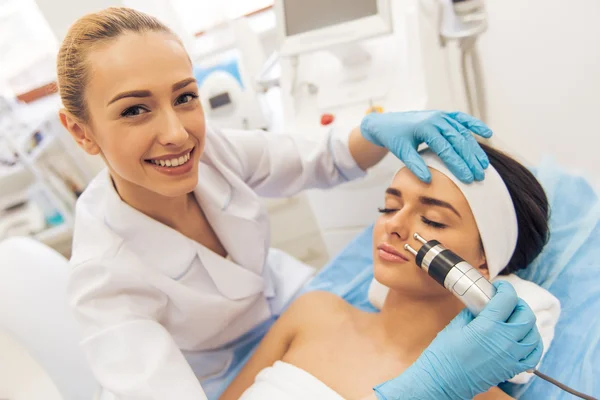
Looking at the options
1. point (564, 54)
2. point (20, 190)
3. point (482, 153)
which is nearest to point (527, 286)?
point (482, 153)

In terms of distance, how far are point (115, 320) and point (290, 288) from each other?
1.91 ft

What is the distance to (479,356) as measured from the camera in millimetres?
674

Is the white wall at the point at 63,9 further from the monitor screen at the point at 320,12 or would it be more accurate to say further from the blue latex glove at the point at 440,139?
the blue latex glove at the point at 440,139

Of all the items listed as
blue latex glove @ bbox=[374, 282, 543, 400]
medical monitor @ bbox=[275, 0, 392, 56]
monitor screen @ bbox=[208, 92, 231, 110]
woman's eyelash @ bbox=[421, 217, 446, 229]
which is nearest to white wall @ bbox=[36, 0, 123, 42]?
monitor screen @ bbox=[208, 92, 231, 110]

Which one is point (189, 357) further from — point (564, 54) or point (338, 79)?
point (564, 54)

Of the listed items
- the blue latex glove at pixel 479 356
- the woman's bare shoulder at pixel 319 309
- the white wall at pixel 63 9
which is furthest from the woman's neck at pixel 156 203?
the white wall at pixel 63 9

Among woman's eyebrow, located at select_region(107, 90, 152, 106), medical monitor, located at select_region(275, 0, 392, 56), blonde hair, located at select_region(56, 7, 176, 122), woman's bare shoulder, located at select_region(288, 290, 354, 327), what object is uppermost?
blonde hair, located at select_region(56, 7, 176, 122)

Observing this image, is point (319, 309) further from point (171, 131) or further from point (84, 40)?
point (84, 40)

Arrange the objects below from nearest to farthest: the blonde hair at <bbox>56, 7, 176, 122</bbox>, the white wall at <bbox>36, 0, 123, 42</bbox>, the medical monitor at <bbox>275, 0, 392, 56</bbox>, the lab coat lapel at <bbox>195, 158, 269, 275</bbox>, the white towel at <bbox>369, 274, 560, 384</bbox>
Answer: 1. the blonde hair at <bbox>56, 7, 176, 122</bbox>
2. the white towel at <bbox>369, 274, 560, 384</bbox>
3. the lab coat lapel at <bbox>195, 158, 269, 275</bbox>
4. the medical monitor at <bbox>275, 0, 392, 56</bbox>
5. the white wall at <bbox>36, 0, 123, 42</bbox>

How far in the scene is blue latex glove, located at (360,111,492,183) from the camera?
86 cm

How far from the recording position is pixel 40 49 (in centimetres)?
221

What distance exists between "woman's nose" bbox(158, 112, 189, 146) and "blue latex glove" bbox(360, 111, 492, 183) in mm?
477

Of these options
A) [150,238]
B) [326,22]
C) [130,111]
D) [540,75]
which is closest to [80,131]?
[130,111]

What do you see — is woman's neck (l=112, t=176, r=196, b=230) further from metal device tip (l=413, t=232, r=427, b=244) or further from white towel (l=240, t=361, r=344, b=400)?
metal device tip (l=413, t=232, r=427, b=244)
